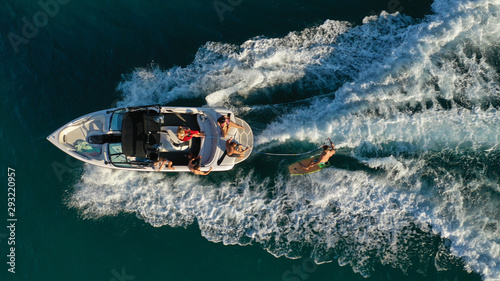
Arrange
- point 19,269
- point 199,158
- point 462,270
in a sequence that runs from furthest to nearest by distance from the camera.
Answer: point 19,269 → point 462,270 → point 199,158

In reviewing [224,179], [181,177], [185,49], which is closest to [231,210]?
[224,179]

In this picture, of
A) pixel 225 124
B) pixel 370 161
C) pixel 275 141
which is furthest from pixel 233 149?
pixel 370 161

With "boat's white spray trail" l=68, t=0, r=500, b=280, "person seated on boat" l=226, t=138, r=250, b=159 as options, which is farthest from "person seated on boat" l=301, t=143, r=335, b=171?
"person seated on boat" l=226, t=138, r=250, b=159

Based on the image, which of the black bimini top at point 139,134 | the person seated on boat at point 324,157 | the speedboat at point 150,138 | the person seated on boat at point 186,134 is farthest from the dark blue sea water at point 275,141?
the black bimini top at point 139,134

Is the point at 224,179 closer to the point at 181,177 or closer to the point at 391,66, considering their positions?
the point at 181,177

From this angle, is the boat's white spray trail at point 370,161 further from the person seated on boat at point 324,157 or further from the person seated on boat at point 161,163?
the person seated on boat at point 161,163

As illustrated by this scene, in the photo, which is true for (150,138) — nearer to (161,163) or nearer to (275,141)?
(161,163)

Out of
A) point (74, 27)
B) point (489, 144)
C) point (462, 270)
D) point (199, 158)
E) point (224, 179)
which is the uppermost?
point (74, 27)
